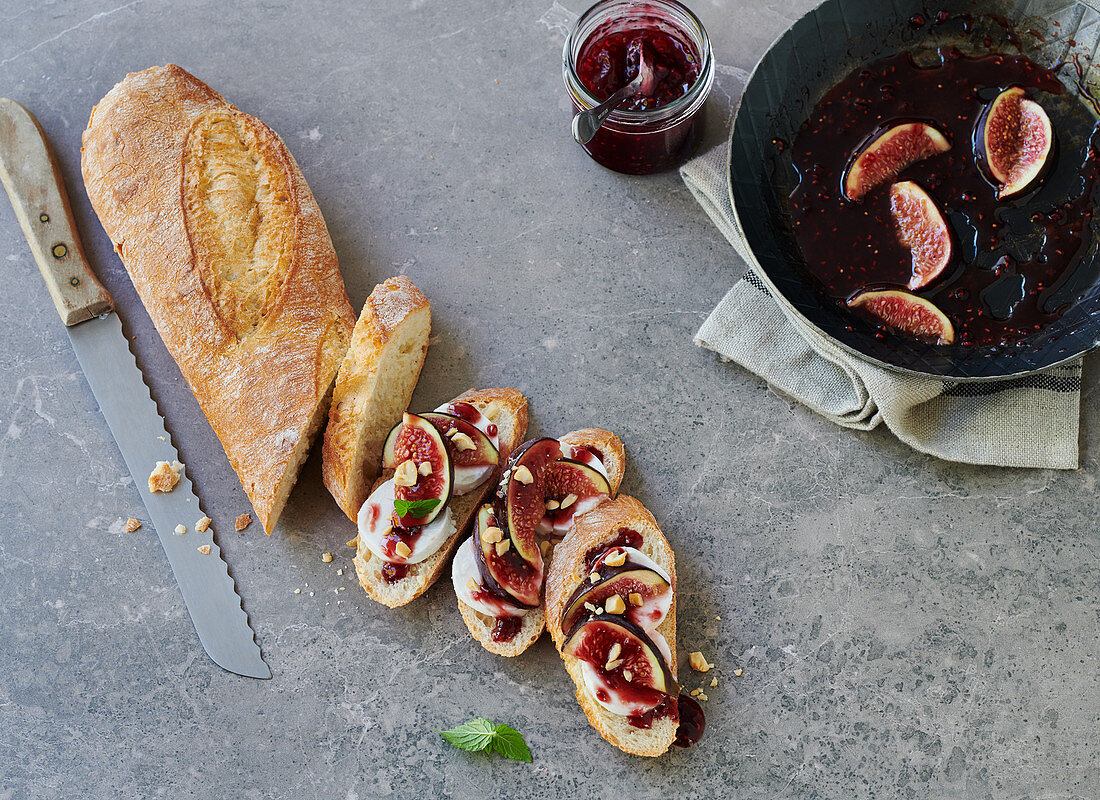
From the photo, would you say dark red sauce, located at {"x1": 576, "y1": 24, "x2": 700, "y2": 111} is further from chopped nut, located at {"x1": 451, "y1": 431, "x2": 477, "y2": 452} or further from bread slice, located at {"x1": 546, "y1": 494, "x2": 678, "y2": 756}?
bread slice, located at {"x1": 546, "y1": 494, "x2": 678, "y2": 756}

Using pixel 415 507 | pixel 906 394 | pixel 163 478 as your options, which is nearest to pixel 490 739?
pixel 415 507

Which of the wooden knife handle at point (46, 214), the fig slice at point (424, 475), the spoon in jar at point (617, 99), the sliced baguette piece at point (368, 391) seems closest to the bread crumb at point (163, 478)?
the sliced baguette piece at point (368, 391)

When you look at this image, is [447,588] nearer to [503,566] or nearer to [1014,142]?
[503,566]

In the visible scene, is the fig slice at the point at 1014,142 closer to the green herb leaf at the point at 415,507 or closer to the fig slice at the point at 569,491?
the fig slice at the point at 569,491

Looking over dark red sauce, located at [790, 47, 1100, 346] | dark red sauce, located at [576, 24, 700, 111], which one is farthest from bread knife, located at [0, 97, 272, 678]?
dark red sauce, located at [790, 47, 1100, 346]

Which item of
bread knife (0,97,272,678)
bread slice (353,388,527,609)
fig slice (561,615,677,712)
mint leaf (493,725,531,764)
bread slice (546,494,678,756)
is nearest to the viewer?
fig slice (561,615,677,712)

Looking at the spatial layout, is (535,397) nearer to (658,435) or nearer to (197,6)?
(658,435)
